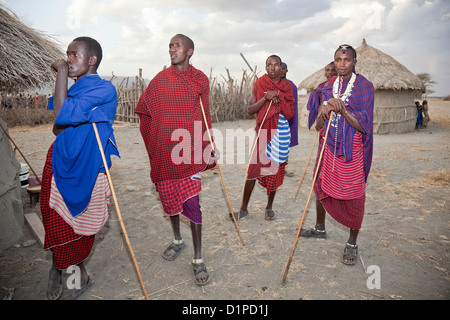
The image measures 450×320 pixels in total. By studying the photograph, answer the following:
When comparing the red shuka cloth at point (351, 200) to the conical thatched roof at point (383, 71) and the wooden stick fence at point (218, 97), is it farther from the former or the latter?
the wooden stick fence at point (218, 97)

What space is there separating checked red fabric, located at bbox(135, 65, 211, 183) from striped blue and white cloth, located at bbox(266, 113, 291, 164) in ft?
4.41

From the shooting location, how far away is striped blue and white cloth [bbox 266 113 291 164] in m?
3.78

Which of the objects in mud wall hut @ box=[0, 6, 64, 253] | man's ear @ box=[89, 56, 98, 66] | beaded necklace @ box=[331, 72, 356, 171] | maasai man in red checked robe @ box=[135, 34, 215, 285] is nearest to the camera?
man's ear @ box=[89, 56, 98, 66]

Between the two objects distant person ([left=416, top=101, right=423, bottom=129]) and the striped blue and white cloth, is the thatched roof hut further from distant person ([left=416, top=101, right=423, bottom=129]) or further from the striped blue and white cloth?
the striped blue and white cloth

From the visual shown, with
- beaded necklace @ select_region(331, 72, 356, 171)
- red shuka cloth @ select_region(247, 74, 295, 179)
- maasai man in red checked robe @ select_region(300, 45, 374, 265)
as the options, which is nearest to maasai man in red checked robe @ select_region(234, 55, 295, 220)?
red shuka cloth @ select_region(247, 74, 295, 179)

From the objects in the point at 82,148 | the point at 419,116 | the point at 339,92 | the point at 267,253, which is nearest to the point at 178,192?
the point at 82,148

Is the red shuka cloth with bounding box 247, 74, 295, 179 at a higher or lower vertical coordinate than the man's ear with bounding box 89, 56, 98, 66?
lower

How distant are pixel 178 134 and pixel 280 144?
→ 159 cm

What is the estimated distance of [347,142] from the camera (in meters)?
2.78

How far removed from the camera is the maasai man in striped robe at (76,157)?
6.97 ft

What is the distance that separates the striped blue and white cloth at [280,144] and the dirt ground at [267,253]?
842mm

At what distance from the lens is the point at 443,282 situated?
2621mm

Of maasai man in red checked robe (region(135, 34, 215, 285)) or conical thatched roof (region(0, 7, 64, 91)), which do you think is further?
conical thatched roof (region(0, 7, 64, 91))
